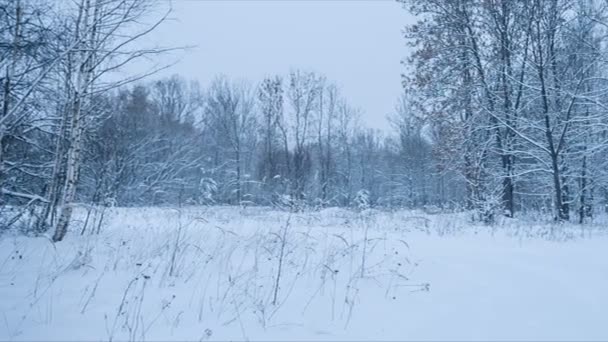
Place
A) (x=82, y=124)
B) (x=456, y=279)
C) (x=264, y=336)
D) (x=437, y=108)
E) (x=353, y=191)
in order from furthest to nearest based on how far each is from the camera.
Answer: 1. (x=353, y=191)
2. (x=437, y=108)
3. (x=82, y=124)
4. (x=456, y=279)
5. (x=264, y=336)

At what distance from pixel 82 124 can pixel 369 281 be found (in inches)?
234

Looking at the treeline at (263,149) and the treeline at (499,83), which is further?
the treeline at (263,149)

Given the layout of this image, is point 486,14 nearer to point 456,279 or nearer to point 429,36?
point 429,36

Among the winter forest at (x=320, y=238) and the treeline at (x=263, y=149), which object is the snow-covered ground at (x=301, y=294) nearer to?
the winter forest at (x=320, y=238)

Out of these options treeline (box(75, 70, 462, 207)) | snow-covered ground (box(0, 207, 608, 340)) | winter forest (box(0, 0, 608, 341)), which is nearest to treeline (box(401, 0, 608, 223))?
winter forest (box(0, 0, 608, 341))

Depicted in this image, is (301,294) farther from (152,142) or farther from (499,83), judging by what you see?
(152,142)

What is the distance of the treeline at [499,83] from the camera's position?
43.9 feet

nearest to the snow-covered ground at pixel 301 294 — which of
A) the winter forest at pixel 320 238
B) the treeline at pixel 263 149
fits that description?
the winter forest at pixel 320 238

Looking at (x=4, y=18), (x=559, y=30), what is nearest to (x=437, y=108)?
(x=559, y=30)

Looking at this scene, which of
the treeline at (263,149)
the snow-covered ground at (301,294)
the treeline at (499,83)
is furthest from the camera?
the treeline at (263,149)

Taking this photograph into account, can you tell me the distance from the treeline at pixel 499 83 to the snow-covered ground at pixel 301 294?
27.4ft

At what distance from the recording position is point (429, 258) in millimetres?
5746

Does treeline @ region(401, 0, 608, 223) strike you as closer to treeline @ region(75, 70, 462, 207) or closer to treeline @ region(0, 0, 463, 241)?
treeline @ region(0, 0, 463, 241)

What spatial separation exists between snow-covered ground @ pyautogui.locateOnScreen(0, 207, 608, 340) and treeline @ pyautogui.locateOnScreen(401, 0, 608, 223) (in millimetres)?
8360
